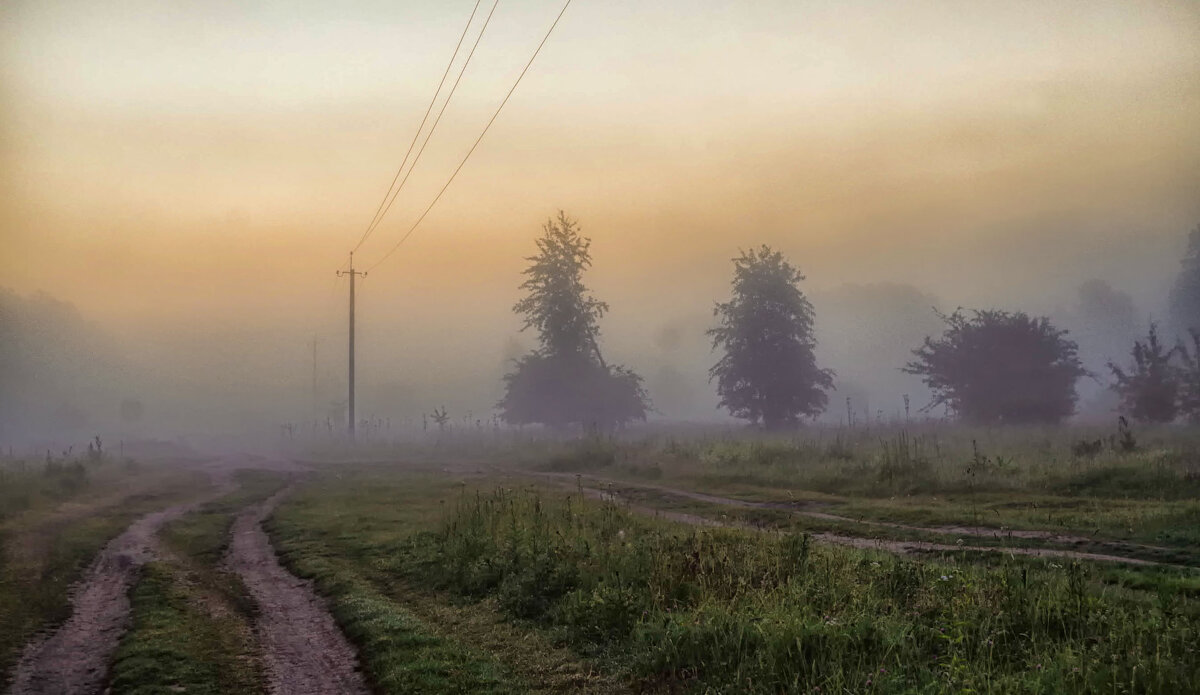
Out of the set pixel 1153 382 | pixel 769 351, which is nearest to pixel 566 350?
pixel 769 351

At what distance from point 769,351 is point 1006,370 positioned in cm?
1694

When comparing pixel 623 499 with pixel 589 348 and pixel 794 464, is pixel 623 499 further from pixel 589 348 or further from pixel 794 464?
pixel 589 348

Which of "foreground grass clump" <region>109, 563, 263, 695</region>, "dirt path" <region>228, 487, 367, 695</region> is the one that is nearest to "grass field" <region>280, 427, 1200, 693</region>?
"dirt path" <region>228, 487, 367, 695</region>

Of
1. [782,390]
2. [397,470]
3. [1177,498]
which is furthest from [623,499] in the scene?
[782,390]

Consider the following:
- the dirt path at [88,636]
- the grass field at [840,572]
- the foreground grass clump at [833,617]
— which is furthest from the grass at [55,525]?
the foreground grass clump at [833,617]

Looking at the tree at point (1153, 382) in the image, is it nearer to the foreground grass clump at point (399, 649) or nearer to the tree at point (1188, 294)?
the tree at point (1188, 294)

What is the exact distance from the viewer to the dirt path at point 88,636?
9.23 m

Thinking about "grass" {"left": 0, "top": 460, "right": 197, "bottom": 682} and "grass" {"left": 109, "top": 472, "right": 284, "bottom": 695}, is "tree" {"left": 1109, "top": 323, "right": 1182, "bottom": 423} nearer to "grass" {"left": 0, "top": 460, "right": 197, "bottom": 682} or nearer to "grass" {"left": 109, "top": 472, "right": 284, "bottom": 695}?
"grass" {"left": 109, "top": 472, "right": 284, "bottom": 695}

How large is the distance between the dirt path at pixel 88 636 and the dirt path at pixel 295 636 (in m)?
2.00

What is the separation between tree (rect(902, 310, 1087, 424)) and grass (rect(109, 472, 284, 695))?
4755 centimetres

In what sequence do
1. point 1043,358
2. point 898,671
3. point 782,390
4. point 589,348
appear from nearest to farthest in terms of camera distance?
point 898,671
point 1043,358
point 782,390
point 589,348

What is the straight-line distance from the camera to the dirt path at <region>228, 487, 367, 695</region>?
8898mm

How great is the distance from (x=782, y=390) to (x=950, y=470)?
34797 mm

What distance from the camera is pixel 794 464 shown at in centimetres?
3070
